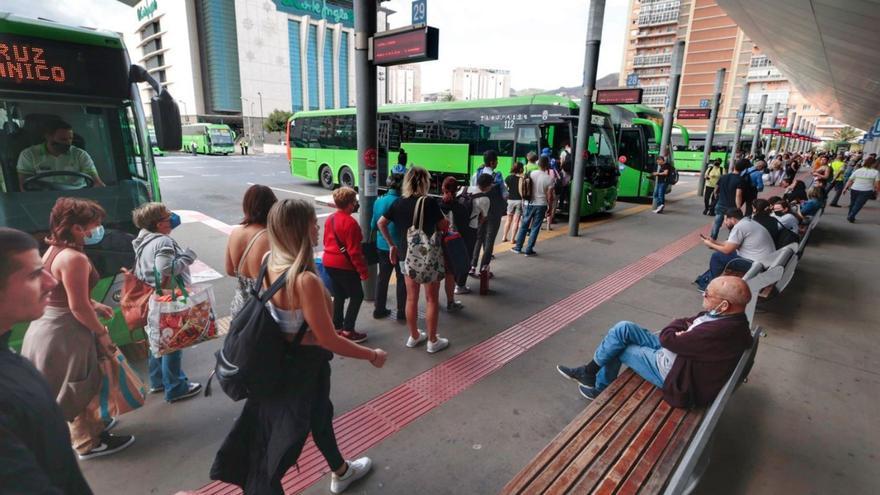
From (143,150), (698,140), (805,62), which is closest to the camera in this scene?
(143,150)

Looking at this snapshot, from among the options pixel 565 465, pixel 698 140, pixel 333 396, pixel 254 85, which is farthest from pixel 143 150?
pixel 254 85

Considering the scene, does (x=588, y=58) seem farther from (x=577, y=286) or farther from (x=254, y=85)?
(x=254, y=85)

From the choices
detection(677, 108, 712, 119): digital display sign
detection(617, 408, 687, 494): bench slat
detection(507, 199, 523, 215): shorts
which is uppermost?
detection(677, 108, 712, 119): digital display sign

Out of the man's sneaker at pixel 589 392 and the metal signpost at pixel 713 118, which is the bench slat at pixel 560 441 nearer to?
the man's sneaker at pixel 589 392

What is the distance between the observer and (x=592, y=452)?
2.30 m

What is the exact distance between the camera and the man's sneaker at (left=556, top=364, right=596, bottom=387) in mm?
3445

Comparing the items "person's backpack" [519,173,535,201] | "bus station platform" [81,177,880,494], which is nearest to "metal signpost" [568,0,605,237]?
"person's backpack" [519,173,535,201]

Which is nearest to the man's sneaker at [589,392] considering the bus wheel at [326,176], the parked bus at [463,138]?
the parked bus at [463,138]

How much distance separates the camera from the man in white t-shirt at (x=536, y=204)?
7.18m

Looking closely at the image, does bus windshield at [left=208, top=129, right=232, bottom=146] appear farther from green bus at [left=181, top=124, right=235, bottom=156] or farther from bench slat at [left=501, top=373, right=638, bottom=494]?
bench slat at [left=501, top=373, right=638, bottom=494]

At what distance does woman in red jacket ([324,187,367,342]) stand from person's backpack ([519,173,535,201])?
3.90 m

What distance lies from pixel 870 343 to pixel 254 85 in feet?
255

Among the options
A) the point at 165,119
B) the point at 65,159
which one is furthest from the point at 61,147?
the point at 165,119

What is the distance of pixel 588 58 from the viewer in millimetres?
8398
